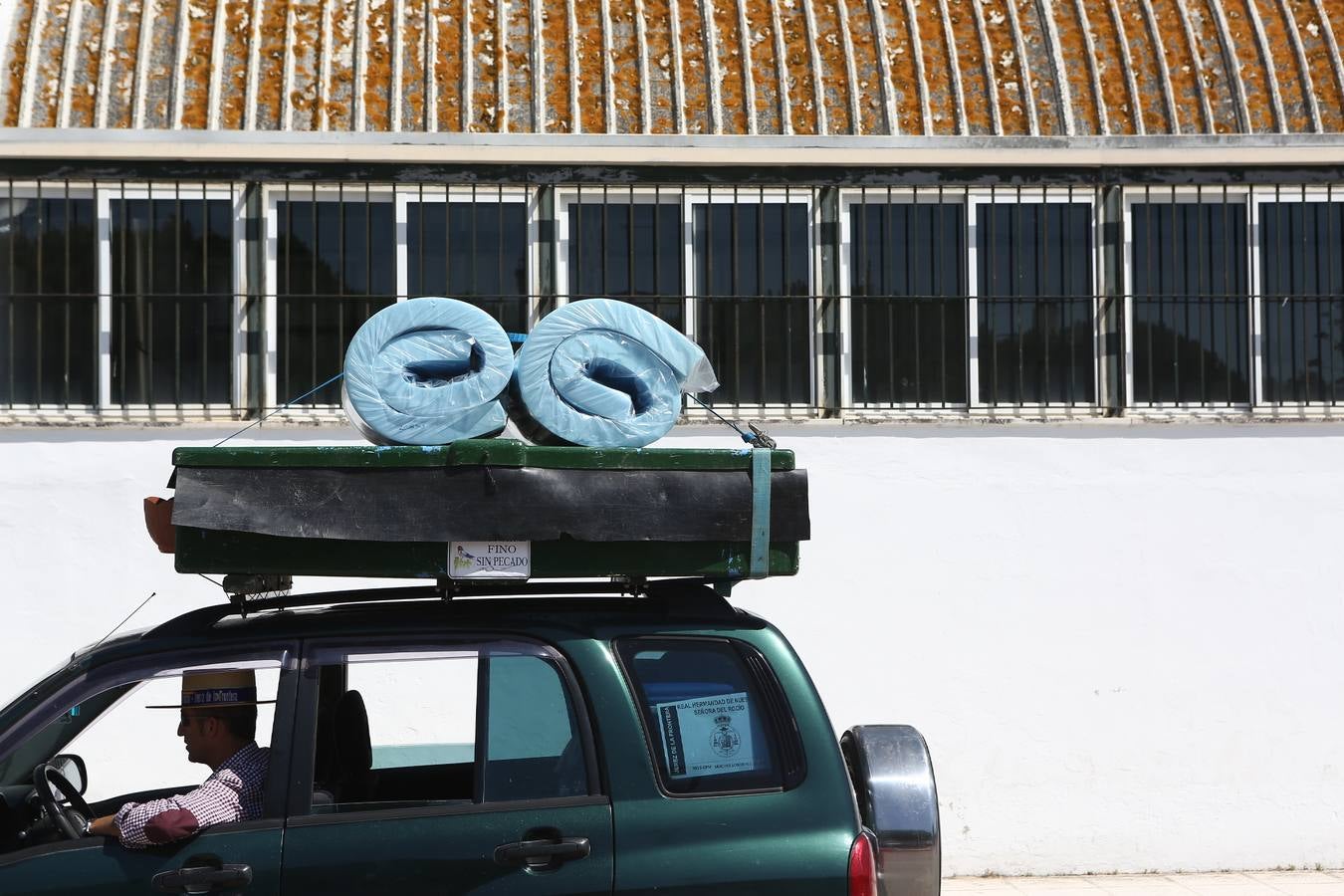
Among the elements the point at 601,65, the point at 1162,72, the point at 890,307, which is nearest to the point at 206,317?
the point at 601,65

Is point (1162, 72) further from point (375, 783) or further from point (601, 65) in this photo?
point (375, 783)

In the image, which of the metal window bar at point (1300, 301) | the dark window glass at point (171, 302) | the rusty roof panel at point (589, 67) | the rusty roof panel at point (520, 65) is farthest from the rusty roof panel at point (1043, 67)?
the dark window glass at point (171, 302)

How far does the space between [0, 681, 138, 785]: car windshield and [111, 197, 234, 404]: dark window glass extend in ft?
13.7

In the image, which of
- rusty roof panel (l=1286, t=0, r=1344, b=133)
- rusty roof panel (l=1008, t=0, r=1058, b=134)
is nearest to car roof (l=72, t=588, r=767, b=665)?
rusty roof panel (l=1008, t=0, r=1058, b=134)

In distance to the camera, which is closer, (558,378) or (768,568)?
(768,568)

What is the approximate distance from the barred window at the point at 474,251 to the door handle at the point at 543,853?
496 cm

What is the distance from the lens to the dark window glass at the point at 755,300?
28.5ft

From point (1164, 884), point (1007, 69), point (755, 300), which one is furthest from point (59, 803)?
point (1007, 69)

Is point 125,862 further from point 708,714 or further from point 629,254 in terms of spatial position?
point 629,254

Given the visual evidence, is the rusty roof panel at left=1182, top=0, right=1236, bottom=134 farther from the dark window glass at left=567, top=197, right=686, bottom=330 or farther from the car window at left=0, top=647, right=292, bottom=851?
the car window at left=0, top=647, right=292, bottom=851

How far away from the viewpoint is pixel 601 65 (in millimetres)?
9453

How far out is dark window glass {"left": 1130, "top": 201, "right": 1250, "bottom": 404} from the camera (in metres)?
8.81

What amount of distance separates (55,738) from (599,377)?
1.95 m

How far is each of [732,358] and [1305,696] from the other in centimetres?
374
